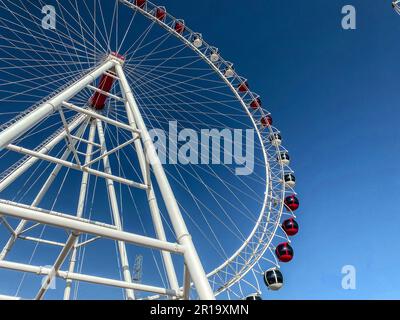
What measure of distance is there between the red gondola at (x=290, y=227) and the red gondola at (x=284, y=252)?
199cm

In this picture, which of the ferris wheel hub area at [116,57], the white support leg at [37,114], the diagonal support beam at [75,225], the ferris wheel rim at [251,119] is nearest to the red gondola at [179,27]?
the ferris wheel rim at [251,119]

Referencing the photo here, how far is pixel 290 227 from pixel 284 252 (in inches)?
101

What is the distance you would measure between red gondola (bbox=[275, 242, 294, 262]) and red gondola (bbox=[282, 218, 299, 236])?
1.99 m

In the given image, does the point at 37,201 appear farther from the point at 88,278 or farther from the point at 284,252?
the point at 284,252

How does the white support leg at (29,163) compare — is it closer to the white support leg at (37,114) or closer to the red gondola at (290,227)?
the white support leg at (37,114)

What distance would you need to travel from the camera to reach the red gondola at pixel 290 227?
55.8ft

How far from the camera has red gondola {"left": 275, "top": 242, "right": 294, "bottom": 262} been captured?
14661mm

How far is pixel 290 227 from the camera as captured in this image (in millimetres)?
17016

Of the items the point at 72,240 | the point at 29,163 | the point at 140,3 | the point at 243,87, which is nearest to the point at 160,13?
the point at 140,3

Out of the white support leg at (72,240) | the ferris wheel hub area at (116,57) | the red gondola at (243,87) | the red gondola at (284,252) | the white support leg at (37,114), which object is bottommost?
the red gondola at (284,252)

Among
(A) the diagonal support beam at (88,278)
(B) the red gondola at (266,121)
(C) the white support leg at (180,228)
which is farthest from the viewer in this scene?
(B) the red gondola at (266,121)
